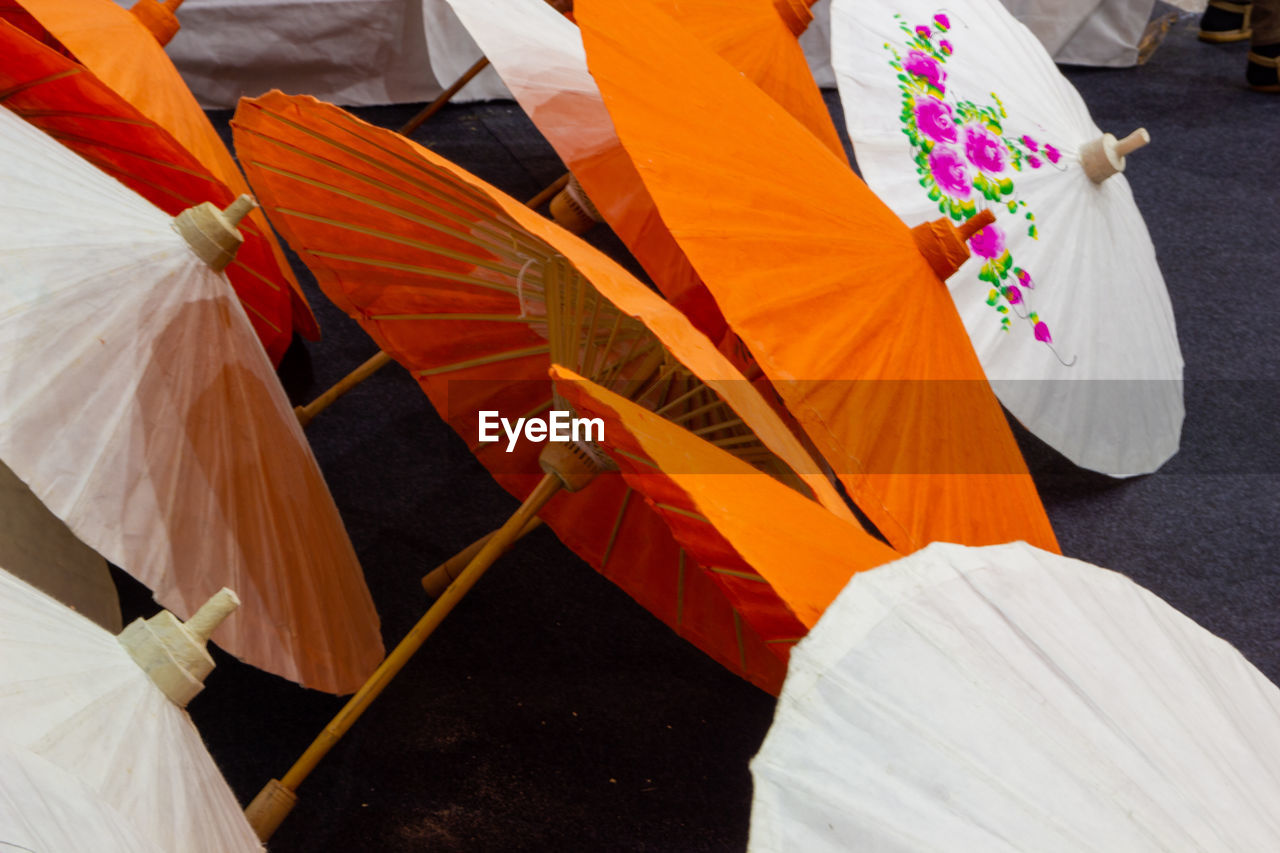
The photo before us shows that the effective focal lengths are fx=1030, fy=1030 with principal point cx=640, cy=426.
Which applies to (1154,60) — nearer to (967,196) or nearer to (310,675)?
(967,196)

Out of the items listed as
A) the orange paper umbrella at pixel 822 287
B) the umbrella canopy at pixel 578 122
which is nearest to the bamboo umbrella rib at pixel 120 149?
the umbrella canopy at pixel 578 122

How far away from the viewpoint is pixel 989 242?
1.21 m

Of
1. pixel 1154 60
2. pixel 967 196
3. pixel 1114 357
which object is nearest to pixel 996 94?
pixel 967 196

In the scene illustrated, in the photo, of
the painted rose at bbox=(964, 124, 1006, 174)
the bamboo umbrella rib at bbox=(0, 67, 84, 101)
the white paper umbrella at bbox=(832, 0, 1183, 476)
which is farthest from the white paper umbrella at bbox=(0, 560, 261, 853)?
the painted rose at bbox=(964, 124, 1006, 174)

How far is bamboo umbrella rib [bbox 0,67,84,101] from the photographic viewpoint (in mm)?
908

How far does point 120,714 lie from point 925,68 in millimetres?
1117

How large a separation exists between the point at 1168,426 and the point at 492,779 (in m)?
1.07

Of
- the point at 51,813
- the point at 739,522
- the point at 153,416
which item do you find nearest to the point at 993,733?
the point at 739,522

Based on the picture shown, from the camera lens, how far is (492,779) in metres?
1.05

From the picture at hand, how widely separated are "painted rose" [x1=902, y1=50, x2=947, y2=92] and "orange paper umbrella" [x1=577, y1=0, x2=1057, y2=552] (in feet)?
1.09

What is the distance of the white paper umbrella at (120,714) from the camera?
459mm

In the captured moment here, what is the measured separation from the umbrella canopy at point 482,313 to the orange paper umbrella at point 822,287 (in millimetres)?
76

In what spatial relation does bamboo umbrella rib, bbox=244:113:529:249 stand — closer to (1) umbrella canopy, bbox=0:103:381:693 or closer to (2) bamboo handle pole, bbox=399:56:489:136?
(1) umbrella canopy, bbox=0:103:381:693

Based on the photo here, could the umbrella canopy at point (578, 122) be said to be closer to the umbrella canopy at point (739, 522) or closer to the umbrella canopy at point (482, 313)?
the umbrella canopy at point (482, 313)
